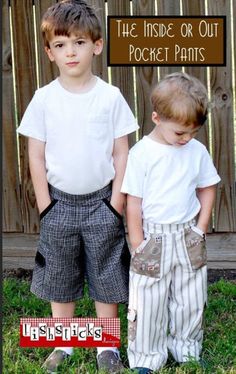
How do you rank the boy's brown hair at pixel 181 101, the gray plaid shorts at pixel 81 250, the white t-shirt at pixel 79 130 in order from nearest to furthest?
the boy's brown hair at pixel 181 101, the white t-shirt at pixel 79 130, the gray plaid shorts at pixel 81 250

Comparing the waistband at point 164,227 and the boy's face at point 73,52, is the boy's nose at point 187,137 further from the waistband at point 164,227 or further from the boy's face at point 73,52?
the boy's face at point 73,52

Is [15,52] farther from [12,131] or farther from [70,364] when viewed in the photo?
[70,364]

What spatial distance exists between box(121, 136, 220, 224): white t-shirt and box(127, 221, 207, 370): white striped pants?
7 cm

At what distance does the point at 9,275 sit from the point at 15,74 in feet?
3.73

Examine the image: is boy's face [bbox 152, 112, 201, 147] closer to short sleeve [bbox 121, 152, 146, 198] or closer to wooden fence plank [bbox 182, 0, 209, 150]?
short sleeve [bbox 121, 152, 146, 198]

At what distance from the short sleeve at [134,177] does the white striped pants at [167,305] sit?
0.18 meters

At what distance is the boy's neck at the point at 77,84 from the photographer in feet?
13.1

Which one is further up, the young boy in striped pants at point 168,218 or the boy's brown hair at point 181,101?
the boy's brown hair at point 181,101

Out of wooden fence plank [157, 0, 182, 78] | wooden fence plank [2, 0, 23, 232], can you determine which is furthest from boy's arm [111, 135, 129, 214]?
wooden fence plank [2, 0, 23, 232]

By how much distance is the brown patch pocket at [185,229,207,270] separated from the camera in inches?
158

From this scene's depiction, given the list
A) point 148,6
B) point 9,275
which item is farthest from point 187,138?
point 9,275

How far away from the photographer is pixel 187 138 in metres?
3.92

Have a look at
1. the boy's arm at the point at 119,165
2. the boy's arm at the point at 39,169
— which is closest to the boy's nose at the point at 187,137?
the boy's arm at the point at 119,165

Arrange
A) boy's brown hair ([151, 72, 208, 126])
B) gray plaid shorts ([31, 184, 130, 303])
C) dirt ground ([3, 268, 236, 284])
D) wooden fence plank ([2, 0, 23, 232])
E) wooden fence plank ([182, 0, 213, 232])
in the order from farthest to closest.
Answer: dirt ground ([3, 268, 236, 284]) < wooden fence plank ([2, 0, 23, 232]) < wooden fence plank ([182, 0, 213, 232]) < gray plaid shorts ([31, 184, 130, 303]) < boy's brown hair ([151, 72, 208, 126])
